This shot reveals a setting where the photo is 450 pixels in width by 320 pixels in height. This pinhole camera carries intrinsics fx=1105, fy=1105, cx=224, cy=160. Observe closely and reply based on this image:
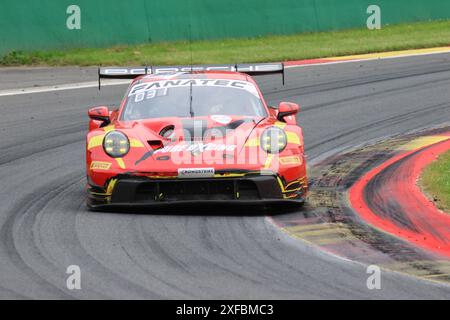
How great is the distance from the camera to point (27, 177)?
11.1 meters

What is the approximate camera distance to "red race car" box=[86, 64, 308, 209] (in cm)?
909

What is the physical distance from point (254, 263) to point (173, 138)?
2251mm

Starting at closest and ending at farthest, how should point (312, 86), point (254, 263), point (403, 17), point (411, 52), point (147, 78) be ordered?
point (254, 263)
point (147, 78)
point (312, 86)
point (411, 52)
point (403, 17)

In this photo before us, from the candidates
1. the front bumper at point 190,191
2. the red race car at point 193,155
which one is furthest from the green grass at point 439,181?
the front bumper at point 190,191

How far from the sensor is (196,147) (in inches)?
365

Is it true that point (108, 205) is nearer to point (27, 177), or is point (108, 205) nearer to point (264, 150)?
point (264, 150)

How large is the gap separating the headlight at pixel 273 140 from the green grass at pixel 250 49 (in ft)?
38.7

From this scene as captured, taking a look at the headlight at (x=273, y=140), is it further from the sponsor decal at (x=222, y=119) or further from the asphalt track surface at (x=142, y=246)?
the asphalt track surface at (x=142, y=246)

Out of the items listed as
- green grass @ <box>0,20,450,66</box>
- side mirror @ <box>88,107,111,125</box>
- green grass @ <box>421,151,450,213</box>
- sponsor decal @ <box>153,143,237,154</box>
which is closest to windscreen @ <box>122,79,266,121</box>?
side mirror @ <box>88,107,111,125</box>

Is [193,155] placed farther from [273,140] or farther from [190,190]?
[273,140]

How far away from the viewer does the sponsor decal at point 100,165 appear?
924 centimetres

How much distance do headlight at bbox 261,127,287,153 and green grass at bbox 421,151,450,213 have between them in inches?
57.5

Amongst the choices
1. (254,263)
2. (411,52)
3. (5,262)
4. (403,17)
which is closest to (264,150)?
(254,263)

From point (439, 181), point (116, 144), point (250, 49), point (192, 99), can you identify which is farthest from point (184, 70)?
point (250, 49)
